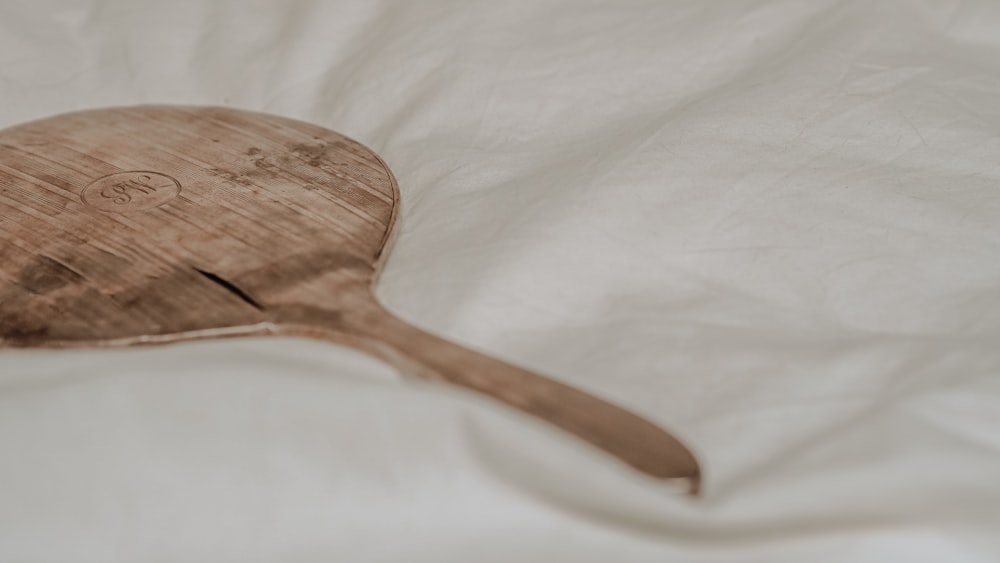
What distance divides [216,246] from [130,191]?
4.9 inches

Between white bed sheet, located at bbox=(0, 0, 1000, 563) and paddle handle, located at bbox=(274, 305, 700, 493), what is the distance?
2 cm

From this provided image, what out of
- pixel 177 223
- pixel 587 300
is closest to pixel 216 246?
pixel 177 223

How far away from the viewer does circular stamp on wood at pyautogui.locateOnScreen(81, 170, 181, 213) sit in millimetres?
849

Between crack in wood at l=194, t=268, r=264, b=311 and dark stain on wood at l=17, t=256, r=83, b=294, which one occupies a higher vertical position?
crack in wood at l=194, t=268, r=264, b=311

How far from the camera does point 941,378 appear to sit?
2.15 ft

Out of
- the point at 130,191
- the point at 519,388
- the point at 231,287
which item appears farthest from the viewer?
the point at 130,191

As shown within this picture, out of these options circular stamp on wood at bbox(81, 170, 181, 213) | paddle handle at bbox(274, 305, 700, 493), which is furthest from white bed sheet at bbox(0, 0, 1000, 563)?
circular stamp on wood at bbox(81, 170, 181, 213)

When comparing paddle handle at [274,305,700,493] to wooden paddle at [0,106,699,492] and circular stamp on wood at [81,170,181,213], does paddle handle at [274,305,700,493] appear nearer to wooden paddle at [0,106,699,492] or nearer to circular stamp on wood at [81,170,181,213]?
wooden paddle at [0,106,699,492]

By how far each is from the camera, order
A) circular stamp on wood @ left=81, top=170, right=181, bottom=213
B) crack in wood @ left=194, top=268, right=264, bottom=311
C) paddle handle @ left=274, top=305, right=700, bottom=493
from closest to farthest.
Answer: paddle handle @ left=274, top=305, right=700, bottom=493
crack in wood @ left=194, top=268, right=264, bottom=311
circular stamp on wood @ left=81, top=170, right=181, bottom=213

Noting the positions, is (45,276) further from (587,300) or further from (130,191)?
(587,300)

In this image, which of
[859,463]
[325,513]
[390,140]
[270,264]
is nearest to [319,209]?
[270,264]

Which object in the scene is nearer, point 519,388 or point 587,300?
point 519,388

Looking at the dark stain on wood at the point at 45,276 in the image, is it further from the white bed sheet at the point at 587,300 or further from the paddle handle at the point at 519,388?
the paddle handle at the point at 519,388

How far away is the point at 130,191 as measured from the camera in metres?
0.87
